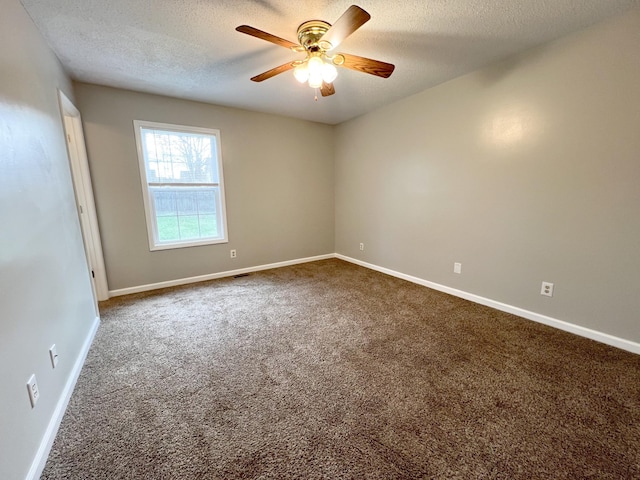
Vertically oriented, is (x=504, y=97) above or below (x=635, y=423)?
above

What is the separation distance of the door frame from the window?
50 centimetres

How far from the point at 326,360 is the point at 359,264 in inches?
104

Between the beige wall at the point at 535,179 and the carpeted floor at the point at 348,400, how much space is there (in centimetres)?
45

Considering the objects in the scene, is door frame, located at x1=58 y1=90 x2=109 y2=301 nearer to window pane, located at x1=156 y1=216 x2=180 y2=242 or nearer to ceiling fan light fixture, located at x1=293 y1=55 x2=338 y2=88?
window pane, located at x1=156 y1=216 x2=180 y2=242

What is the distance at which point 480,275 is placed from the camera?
287cm

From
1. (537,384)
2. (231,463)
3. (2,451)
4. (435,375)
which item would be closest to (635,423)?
(537,384)

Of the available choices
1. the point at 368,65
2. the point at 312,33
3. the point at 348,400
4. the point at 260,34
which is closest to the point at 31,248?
the point at 260,34

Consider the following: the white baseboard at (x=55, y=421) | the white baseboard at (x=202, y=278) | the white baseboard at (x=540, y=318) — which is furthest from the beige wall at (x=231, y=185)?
the white baseboard at (x=540, y=318)

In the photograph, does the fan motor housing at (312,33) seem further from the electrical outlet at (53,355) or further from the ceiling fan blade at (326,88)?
the electrical outlet at (53,355)

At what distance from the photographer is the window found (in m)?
3.27

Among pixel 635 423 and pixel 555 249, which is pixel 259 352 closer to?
pixel 635 423

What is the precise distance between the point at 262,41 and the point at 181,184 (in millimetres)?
2142

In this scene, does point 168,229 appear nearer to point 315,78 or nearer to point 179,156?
point 179,156

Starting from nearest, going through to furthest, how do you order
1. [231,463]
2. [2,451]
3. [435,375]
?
[2,451]
[231,463]
[435,375]
